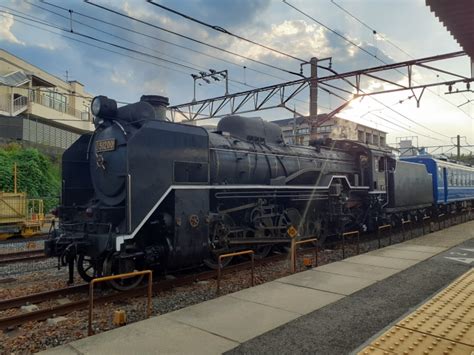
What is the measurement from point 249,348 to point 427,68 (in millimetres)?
14517

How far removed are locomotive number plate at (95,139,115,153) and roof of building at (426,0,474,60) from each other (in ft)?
20.2

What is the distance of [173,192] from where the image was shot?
25.3 feet

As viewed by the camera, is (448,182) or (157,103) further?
(448,182)

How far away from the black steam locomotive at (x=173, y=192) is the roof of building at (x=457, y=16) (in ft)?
17.7

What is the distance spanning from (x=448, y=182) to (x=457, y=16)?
24.0 metres

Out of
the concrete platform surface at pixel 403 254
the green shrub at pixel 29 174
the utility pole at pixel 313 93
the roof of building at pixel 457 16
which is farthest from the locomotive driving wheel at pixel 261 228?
the green shrub at pixel 29 174

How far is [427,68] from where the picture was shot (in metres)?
15.3

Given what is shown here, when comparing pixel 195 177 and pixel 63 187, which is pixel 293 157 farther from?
pixel 63 187

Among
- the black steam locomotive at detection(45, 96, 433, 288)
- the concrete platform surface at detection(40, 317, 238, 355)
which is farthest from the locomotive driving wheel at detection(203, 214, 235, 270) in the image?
the concrete platform surface at detection(40, 317, 238, 355)

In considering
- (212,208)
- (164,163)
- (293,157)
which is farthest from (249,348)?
(293,157)

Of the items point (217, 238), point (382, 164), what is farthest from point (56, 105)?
point (217, 238)

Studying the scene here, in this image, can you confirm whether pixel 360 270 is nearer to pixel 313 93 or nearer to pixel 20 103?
pixel 313 93

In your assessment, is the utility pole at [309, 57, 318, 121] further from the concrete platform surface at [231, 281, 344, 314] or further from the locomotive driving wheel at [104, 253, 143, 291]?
the locomotive driving wheel at [104, 253, 143, 291]

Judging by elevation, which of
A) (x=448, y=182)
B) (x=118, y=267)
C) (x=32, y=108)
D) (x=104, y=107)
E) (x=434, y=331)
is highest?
(x=32, y=108)
